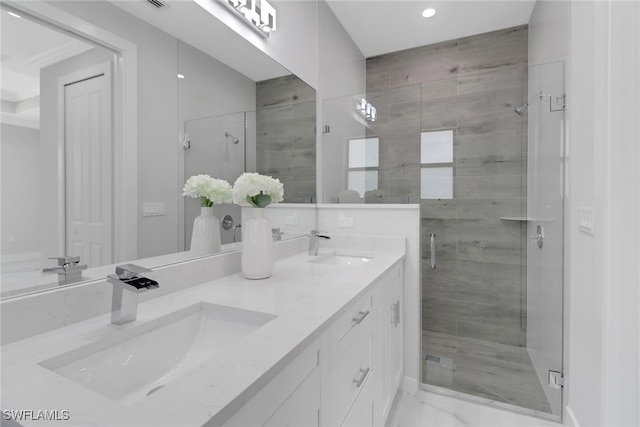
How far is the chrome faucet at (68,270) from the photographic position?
83 centimetres

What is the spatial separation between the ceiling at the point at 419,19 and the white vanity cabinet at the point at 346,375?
2.05 metres

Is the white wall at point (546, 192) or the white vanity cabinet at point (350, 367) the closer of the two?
the white vanity cabinet at point (350, 367)

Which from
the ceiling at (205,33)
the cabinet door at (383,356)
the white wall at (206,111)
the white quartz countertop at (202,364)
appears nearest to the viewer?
the white quartz countertop at (202,364)

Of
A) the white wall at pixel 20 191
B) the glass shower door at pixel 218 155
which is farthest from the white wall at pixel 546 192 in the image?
the white wall at pixel 20 191

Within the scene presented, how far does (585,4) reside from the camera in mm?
1395

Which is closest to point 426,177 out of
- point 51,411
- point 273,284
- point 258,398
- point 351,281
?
point 351,281

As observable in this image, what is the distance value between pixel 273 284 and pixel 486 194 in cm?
205

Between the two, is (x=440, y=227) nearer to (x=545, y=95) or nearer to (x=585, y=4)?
(x=545, y=95)

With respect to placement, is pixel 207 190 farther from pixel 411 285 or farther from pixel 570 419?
pixel 570 419

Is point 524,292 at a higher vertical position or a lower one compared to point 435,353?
higher

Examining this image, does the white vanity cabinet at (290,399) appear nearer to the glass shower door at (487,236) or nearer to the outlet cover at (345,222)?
the outlet cover at (345,222)

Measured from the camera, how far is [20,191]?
76 cm

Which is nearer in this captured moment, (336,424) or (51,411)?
(51,411)

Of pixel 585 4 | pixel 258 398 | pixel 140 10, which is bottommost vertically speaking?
pixel 258 398
